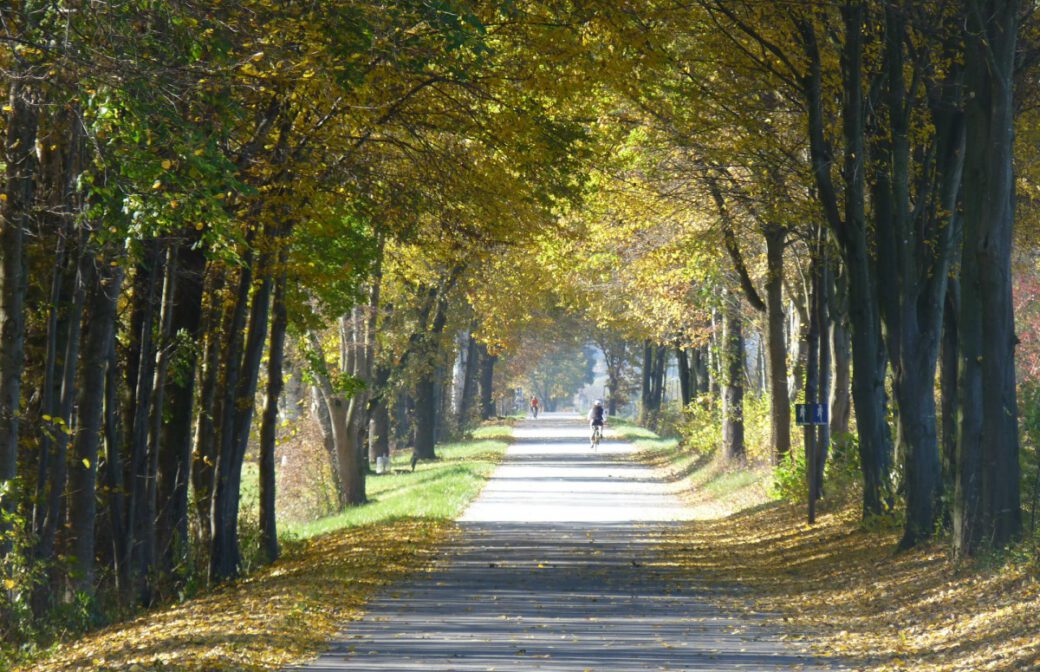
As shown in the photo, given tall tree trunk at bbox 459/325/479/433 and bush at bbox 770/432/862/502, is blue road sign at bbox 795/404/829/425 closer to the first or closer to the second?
bush at bbox 770/432/862/502

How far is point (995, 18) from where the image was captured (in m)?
13.8

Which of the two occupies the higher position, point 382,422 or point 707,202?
point 707,202

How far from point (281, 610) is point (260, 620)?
82 cm

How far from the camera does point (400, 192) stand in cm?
1759

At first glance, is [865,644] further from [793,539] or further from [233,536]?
[233,536]

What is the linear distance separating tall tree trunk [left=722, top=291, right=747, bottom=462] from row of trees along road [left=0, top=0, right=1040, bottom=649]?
31.2 feet

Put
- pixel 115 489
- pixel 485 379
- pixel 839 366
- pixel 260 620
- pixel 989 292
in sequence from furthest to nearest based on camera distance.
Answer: pixel 485 379, pixel 839 366, pixel 115 489, pixel 989 292, pixel 260 620

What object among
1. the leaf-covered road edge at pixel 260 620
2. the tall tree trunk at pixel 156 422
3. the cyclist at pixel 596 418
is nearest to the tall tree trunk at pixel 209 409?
the tall tree trunk at pixel 156 422

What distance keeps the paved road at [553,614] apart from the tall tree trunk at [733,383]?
9.51m

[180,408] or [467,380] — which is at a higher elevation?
[467,380]

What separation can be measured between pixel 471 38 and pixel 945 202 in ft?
A: 30.2

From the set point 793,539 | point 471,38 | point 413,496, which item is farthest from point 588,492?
point 471,38

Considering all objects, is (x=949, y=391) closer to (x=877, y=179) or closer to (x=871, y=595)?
(x=877, y=179)

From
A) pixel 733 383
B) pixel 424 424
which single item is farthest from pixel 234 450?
pixel 424 424
